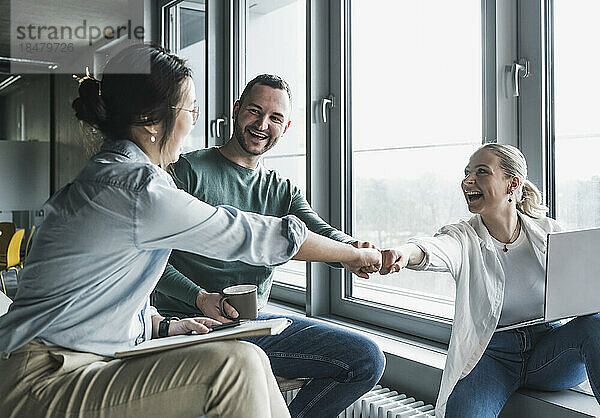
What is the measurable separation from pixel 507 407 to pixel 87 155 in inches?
56.0

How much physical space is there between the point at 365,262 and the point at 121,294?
72 centimetres

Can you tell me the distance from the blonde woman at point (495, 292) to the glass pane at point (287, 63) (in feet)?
4.72

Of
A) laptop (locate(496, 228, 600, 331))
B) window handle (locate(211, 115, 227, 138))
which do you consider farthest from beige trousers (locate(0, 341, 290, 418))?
window handle (locate(211, 115, 227, 138))

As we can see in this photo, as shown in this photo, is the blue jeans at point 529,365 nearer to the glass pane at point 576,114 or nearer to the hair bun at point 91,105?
the glass pane at point 576,114

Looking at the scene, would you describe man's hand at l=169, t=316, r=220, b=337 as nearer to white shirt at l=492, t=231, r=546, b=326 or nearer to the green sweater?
the green sweater

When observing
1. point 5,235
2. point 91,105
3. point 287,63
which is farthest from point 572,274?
point 5,235

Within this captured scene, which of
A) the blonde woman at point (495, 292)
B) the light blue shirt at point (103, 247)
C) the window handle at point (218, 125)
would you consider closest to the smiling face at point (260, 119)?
the blonde woman at point (495, 292)

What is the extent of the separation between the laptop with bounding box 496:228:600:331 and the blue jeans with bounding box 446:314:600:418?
81 mm

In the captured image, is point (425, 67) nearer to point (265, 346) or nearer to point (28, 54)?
point (265, 346)

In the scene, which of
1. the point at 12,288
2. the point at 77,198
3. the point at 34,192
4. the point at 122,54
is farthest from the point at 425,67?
the point at 34,192

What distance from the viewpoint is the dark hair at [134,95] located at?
1398 mm

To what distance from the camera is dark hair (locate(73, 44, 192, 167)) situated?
1398mm

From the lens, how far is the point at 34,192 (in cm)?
679

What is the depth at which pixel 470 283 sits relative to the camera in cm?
184
